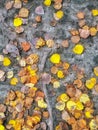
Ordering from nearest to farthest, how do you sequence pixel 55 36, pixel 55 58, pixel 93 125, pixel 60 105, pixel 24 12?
pixel 93 125, pixel 60 105, pixel 55 58, pixel 55 36, pixel 24 12

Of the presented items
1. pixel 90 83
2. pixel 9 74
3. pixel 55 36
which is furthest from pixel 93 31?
pixel 9 74

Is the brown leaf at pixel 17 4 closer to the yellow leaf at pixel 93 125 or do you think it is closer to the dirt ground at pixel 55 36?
the dirt ground at pixel 55 36

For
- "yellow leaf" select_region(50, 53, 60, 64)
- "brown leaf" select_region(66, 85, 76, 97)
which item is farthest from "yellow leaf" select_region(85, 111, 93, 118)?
"yellow leaf" select_region(50, 53, 60, 64)

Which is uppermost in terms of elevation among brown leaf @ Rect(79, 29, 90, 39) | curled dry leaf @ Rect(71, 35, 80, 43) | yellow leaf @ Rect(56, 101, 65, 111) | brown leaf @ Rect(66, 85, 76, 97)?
brown leaf @ Rect(79, 29, 90, 39)

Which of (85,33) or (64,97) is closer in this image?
(64,97)

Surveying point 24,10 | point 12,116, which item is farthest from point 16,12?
point 12,116

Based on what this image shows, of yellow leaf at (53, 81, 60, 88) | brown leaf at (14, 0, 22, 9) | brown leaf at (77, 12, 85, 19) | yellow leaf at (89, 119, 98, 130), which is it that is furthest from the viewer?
brown leaf at (14, 0, 22, 9)

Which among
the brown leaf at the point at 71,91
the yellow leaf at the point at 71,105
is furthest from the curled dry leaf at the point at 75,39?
the yellow leaf at the point at 71,105

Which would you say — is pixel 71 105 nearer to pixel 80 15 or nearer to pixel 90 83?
pixel 90 83

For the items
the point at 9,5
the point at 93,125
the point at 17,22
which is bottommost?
the point at 93,125

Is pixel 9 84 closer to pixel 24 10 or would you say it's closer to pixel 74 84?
pixel 74 84

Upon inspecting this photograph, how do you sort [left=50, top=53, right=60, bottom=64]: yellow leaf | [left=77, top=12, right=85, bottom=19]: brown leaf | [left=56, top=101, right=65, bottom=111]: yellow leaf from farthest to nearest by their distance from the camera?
1. [left=77, top=12, right=85, bottom=19]: brown leaf
2. [left=50, top=53, right=60, bottom=64]: yellow leaf
3. [left=56, top=101, right=65, bottom=111]: yellow leaf

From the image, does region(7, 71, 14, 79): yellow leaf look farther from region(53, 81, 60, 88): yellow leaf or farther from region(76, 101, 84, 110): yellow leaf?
region(76, 101, 84, 110): yellow leaf
